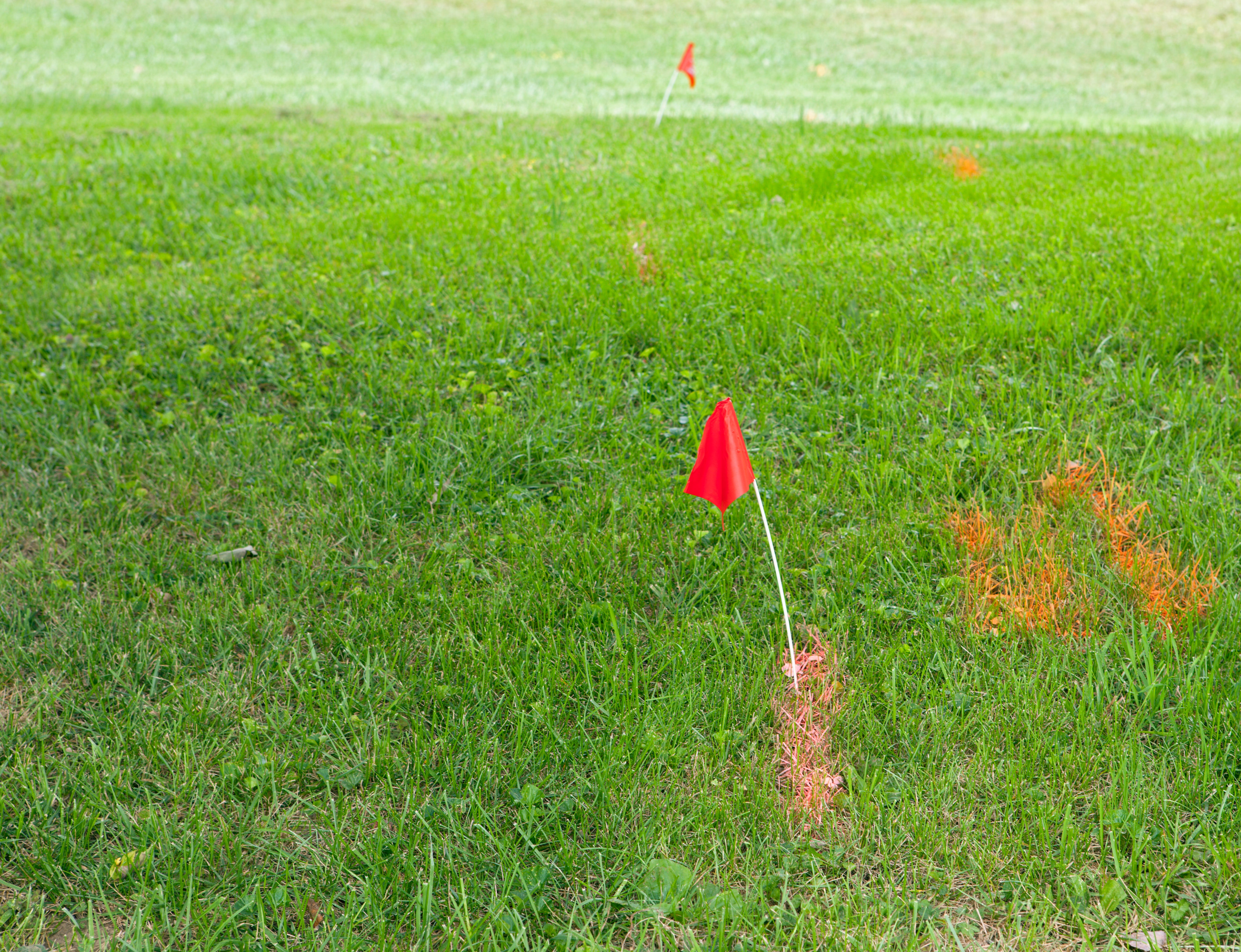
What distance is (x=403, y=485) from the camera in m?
3.73

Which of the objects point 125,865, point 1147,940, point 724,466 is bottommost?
point 1147,940

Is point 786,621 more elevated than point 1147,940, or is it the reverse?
point 786,621

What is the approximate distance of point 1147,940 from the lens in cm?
210

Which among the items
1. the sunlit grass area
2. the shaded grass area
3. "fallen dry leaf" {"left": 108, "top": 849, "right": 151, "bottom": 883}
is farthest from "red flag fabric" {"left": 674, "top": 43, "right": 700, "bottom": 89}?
"fallen dry leaf" {"left": 108, "top": 849, "right": 151, "bottom": 883}

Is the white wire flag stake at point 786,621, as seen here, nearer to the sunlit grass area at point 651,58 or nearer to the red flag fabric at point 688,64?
the red flag fabric at point 688,64

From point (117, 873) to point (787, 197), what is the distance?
5970 millimetres

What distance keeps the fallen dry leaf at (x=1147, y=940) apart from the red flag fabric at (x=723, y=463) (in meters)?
1.33

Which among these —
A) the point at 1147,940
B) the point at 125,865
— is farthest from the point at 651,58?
the point at 1147,940

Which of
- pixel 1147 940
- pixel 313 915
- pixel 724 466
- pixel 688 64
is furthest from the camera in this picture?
pixel 688 64

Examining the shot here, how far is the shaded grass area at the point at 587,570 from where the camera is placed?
2.26 metres

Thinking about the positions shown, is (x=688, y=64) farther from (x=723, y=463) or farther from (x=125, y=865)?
(x=125, y=865)

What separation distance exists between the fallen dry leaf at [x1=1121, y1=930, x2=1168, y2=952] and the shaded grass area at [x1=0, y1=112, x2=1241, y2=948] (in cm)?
4

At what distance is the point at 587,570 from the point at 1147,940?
1.85m

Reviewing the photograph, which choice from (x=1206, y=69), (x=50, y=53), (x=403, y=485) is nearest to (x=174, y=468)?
(x=403, y=485)
